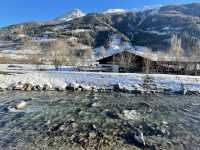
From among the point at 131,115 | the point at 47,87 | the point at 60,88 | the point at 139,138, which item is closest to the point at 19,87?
the point at 47,87

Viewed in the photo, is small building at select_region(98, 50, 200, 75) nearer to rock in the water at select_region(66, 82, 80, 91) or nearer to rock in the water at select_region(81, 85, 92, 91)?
rock in the water at select_region(81, 85, 92, 91)

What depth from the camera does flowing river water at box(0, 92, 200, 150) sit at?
1038 centimetres

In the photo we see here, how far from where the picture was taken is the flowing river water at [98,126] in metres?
10.4

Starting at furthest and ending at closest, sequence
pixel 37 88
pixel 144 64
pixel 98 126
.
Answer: pixel 144 64 < pixel 37 88 < pixel 98 126

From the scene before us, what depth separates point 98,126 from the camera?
41.6 feet

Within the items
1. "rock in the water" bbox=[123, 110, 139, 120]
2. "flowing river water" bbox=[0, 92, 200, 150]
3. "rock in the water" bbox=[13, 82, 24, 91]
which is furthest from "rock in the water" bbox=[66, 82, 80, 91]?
"rock in the water" bbox=[123, 110, 139, 120]

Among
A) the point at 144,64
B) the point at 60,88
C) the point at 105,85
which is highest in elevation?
the point at 144,64

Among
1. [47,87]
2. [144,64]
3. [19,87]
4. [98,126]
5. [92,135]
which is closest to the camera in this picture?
[92,135]

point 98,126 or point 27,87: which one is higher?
point 27,87

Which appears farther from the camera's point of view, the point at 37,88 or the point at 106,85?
the point at 106,85

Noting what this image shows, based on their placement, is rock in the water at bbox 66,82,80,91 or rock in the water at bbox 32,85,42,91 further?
rock in the water at bbox 66,82,80,91

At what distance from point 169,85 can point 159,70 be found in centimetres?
2225

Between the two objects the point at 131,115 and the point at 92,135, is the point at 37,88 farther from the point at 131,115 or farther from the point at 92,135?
the point at 92,135

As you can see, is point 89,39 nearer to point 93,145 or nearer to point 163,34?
point 163,34
